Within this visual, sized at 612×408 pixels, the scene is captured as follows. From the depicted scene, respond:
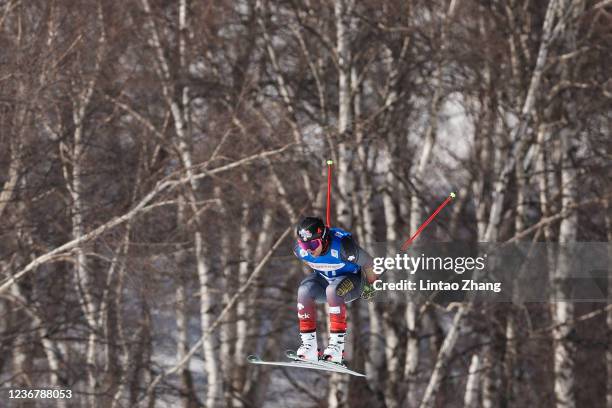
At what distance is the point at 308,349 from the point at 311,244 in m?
0.85

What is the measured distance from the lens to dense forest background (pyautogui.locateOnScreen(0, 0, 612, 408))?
17.1 m

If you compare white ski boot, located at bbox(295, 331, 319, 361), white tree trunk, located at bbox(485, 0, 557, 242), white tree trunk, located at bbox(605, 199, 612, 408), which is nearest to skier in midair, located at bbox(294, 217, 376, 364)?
white ski boot, located at bbox(295, 331, 319, 361)

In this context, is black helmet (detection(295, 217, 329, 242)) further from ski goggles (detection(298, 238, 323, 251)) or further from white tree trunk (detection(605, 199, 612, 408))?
white tree trunk (detection(605, 199, 612, 408))

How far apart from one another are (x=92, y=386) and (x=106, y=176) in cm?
313

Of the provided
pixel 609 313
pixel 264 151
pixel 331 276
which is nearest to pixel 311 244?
pixel 331 276

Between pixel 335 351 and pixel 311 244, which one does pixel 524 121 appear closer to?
pixel 335 351

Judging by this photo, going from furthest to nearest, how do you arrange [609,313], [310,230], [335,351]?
[609,313] → [335,351] → [310,230]

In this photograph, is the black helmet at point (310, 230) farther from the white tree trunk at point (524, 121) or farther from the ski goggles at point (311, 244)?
the white tree trunk at point (524, 121)

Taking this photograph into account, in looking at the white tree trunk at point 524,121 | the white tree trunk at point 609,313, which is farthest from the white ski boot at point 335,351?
the white tree trunk at point 609,313

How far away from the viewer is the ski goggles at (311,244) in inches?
326

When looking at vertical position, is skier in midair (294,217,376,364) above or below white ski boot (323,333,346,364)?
above

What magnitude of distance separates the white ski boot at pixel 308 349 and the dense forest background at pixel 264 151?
7451mm

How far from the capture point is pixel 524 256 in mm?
18312

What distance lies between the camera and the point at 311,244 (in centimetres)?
833
